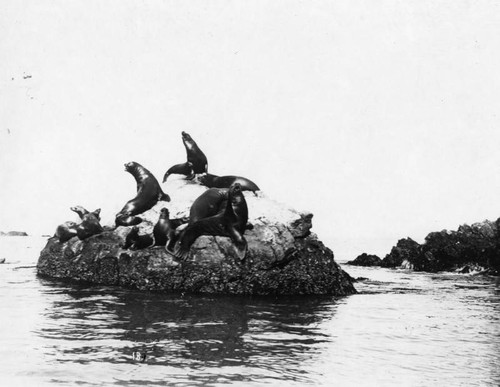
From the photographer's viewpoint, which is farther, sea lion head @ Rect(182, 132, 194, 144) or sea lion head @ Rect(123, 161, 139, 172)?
sea lion head @ Rect(182, 132, 194, 144)

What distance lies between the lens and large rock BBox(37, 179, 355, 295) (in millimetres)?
11156

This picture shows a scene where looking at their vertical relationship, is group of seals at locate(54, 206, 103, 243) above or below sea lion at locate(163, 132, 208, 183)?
below

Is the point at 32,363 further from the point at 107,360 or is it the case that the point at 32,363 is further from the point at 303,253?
the point at 303,253

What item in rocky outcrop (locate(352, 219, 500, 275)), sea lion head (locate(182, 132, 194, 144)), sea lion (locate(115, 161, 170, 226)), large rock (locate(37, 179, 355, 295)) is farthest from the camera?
rocky outcrop (locate(352, 219, 500, 275))

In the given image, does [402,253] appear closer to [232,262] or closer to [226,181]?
[226,181]

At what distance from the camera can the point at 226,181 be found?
13.8m

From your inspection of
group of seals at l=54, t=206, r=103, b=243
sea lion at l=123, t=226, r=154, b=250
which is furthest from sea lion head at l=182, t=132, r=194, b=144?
sea lion at l=123, t=226, r=154, b=250

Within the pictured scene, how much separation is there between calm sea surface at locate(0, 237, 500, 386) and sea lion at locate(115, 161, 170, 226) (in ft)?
6.30

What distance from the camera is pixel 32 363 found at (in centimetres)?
527

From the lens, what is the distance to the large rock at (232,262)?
11156 millimetres

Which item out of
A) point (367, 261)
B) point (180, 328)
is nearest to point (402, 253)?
point (367, 261)

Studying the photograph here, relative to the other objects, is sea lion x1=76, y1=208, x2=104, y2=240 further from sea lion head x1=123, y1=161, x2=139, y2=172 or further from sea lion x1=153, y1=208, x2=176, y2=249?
sea lion x1=153, y1=208, x2=176, y2=249

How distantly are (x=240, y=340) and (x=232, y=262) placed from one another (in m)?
4.50

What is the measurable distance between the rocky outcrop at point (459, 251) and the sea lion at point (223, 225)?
1165 centimetres
